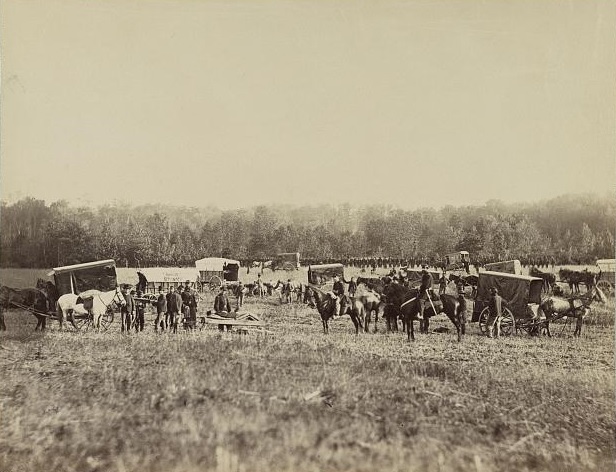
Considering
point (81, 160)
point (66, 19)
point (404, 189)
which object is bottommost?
point (404, 189)

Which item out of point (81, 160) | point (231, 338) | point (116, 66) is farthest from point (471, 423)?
point (116, 66)

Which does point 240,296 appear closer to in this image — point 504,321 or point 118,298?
point 118,298

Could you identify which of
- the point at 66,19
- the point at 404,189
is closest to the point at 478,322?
the point at 404,189

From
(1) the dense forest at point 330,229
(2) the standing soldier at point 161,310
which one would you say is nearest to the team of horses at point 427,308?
(1) the dense forest at point 330,229

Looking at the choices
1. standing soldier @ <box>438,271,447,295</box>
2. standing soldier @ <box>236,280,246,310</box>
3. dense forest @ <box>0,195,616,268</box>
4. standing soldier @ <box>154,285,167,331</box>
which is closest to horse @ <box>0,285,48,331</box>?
dense forest @ <box>0,195,616,268</box>

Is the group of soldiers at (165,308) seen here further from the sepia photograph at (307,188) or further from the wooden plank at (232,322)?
the wooden plank at (232,322)

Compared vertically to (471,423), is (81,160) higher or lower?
higher

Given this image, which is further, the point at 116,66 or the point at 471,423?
the point at 116,66

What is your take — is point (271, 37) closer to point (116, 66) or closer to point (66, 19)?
point (116, 66)
